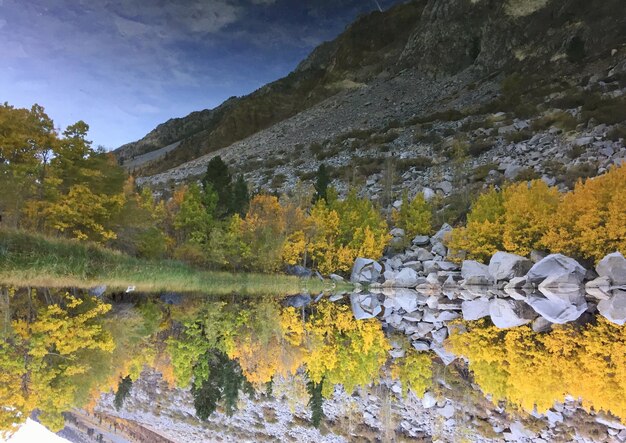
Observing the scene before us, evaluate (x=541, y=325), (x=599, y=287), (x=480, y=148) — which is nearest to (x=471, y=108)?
(x=480, y=148)

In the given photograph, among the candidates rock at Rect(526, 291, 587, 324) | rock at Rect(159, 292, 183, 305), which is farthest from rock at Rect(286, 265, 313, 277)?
rock at Rect(526, 291, 587, 324)

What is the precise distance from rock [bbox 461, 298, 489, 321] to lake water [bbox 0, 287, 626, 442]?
4.16 ft

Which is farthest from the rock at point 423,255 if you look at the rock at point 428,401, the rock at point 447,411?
the rock at point 447,411

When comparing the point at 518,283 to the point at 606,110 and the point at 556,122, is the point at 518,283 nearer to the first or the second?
the point at 606,110

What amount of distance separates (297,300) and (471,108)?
4655cm

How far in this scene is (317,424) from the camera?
1324cm

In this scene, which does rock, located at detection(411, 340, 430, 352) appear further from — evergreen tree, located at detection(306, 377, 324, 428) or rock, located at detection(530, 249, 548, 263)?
rock, located at detection(530, 249, 548, 263)

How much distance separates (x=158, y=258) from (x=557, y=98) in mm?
49225

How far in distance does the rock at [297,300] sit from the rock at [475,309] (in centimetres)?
907

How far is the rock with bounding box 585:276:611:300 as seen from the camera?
991 inches

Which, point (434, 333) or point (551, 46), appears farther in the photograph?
point (551, 46)

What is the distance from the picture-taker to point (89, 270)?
2022cm

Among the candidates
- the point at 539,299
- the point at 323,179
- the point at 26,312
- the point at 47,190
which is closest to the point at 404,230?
the point at 323,179

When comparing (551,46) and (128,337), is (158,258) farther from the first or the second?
(551,46)
